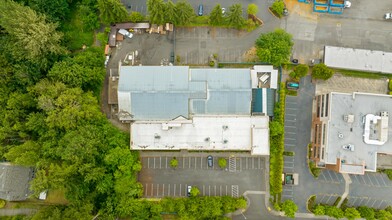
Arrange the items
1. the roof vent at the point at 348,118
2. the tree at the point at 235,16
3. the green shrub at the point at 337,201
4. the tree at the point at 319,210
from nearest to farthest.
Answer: the roof vent at the point at 348,118
the tree at the point at 319,210
the tree at the point at 235,16
the green shrub at the point at 337,201

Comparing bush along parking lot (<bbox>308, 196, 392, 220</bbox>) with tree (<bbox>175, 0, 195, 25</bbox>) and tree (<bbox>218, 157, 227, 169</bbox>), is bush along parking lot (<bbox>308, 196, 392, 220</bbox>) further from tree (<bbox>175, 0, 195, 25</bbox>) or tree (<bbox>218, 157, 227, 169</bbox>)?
tree (<bbox>175, 0, 195, 25</bbox>)

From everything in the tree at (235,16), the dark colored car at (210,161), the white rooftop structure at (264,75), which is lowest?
the dark colored car at (210,161)

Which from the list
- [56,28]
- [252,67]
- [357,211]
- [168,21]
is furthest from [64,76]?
[357,211]

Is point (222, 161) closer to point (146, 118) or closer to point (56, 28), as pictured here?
point (146, 118)

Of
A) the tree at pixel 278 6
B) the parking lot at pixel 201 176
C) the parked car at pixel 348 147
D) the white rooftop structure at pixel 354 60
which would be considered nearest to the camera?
the parked car at pixel 348 147

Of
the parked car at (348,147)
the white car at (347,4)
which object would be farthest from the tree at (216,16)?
the parked car at (348,147)

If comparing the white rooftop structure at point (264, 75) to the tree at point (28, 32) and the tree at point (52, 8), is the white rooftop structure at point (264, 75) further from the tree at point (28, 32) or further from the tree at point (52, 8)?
the tree at point (52, 8)
